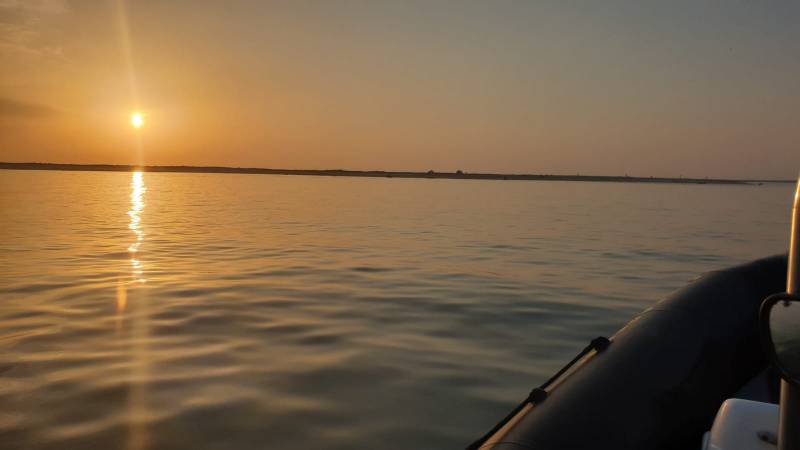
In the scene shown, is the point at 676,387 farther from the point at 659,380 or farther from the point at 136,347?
the point at 136,347

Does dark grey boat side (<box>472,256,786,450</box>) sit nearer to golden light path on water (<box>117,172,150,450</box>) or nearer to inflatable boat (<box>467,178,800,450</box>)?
inflatable boat (<box>467,178,800,450</box>)

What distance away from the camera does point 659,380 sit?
10.8ft

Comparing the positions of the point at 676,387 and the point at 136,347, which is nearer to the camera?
the point at 676,387

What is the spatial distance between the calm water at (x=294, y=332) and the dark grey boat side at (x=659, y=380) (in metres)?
1.29

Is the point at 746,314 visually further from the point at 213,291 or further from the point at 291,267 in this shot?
the point at 291,267

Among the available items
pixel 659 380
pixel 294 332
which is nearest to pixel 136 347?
pixel 294 332

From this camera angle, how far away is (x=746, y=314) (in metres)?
4.79

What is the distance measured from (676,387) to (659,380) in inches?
7.2

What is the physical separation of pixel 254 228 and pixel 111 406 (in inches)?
545

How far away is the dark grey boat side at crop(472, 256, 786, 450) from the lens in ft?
8.68

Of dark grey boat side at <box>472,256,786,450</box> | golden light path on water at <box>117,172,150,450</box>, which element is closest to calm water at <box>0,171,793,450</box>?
golden light path on water at <box>117,172,150,450</box>

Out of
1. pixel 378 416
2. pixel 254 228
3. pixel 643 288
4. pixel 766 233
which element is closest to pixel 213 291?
pixel 378 416

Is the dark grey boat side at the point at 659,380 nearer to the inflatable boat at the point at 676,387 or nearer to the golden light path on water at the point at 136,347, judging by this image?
the inflatable boat at the point at 676,387

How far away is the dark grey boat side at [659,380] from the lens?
104 inches
